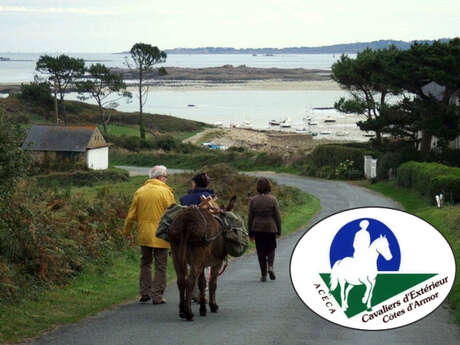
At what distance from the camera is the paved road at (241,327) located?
29.1ft

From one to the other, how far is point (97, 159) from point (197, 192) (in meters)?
55.9

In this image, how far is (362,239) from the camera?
5.66 meters

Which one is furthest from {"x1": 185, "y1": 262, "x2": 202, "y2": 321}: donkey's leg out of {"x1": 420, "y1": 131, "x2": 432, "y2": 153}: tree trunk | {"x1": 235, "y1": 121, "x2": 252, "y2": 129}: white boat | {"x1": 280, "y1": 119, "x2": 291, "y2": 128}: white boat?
{"x1": 280, "y1": 119, "x2": 291, "y2": 128}: white boat

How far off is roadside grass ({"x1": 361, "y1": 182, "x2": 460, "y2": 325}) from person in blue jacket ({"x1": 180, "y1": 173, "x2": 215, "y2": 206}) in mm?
3611

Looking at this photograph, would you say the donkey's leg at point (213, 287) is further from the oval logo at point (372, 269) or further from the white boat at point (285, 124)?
the white boat at point (285, 124)

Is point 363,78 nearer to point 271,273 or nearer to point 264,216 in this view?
point 271,273

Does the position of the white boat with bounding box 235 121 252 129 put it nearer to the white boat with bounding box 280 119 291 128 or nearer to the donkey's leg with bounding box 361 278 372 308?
the white boat with bounding box 280 119 291 128

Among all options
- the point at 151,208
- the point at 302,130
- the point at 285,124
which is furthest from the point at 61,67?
the point at 151,208

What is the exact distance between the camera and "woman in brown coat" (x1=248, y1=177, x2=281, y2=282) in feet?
44.3

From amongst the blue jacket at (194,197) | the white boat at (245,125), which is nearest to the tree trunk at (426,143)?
the blue jacket at (194,197)

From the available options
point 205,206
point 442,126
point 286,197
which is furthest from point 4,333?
point 442,126

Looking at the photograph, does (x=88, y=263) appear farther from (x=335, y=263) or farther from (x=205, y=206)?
(x=335, y=263)

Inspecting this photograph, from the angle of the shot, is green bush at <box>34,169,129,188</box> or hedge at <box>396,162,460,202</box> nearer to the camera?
hedge at <box>396,162,460,202</box>

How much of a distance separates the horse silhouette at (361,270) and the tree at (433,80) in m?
40.1
